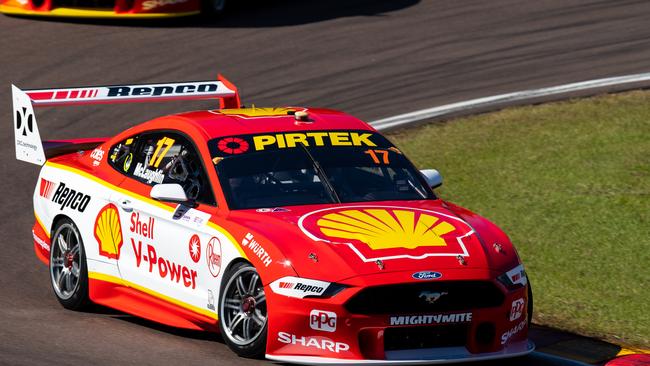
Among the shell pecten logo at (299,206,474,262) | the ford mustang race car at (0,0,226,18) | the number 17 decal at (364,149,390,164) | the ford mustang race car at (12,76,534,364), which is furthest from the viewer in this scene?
the ford mustang race car at (0,0,226,18)

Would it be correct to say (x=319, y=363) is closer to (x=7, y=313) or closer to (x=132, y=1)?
(x=7, y=313)

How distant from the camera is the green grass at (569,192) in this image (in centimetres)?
965

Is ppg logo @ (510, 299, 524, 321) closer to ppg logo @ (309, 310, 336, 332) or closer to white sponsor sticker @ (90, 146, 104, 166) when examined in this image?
ppg logo @ (309, 310, 336, 332)

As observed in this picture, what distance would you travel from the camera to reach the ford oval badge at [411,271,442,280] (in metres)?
7.75

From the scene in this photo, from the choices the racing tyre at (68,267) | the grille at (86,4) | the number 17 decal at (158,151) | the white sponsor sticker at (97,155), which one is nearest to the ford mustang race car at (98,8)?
the grille at (86,4)

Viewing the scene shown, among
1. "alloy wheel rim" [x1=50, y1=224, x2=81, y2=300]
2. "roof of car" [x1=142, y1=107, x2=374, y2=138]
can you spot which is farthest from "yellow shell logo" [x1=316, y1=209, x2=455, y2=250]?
"alloy wheel rim" [x1=50, y1=224, x2=81, y2=300]

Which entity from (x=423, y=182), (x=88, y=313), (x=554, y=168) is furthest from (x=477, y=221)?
(x=554, y=168)

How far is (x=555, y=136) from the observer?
48.3 feet

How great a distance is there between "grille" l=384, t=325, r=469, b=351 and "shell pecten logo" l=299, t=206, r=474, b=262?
17.5 inches

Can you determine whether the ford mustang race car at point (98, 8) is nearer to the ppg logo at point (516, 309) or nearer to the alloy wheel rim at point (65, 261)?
the alloy wheel rim at point (65, 261)

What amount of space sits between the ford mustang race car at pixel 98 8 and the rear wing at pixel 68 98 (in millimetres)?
8919

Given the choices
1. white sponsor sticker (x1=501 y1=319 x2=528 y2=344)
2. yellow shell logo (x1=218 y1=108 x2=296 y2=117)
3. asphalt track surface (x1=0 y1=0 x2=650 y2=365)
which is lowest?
asphalt track surface (x1=0 y1=0 x2=650 y2=365)

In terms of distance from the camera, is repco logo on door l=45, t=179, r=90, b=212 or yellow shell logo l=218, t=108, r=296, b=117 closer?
yellow shell logo l=218, t=108, r=296, b=117

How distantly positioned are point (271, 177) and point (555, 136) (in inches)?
253
